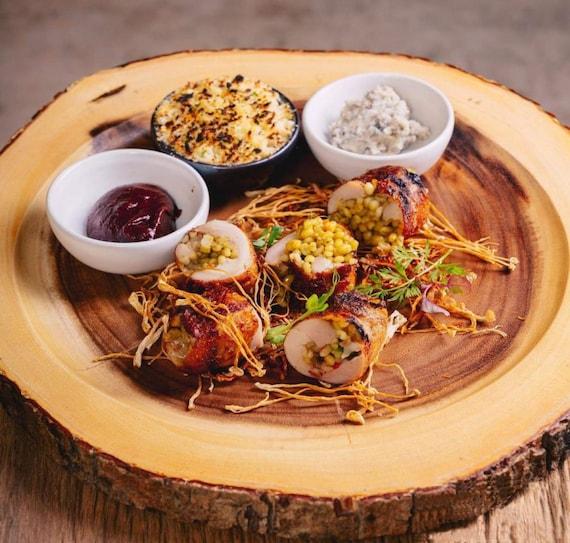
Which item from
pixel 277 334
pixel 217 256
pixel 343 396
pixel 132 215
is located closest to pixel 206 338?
pixel 277 334

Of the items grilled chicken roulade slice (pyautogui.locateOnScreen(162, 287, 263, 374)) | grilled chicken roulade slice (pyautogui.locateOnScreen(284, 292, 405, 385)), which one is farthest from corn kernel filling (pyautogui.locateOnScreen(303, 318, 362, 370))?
grilled chicken roulade slice (pyautogui.locateOnScreen(162, 287, 263, 374))

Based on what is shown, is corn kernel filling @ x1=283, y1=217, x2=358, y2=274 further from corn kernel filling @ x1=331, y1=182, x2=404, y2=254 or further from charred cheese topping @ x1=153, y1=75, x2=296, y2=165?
charred cheese topping @ x1=153, y1=75, x2=296, y2=165

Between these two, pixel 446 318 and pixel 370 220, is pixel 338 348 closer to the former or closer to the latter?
pixel 446 318

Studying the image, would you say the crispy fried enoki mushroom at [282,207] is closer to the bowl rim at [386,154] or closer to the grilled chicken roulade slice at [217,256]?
the bowl rim at [386,154]

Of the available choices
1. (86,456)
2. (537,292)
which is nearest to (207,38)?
(537,292)

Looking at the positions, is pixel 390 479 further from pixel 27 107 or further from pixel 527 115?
pixel 27 107
